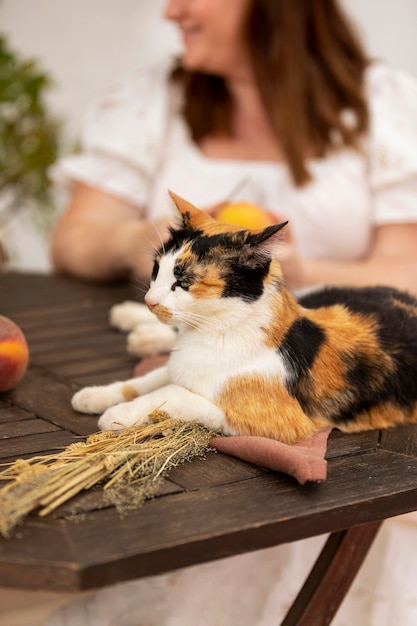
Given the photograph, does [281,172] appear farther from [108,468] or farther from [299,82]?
[108,468]

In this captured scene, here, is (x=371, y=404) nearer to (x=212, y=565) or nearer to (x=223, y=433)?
(x=223, y=433)

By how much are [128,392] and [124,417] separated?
130 mm

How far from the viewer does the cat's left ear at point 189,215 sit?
96 cm

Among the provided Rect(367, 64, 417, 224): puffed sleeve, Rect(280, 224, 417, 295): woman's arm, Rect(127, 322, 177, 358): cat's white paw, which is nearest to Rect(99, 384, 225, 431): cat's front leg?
Rect(127, 322, 177, 358): cat's white paw

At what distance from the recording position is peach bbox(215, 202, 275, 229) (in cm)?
135

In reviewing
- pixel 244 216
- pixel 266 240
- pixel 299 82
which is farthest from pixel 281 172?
pixel 266 240

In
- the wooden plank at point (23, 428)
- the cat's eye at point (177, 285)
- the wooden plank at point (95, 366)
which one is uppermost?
the cat's eye at point (177, 285)

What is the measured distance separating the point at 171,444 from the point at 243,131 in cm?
133

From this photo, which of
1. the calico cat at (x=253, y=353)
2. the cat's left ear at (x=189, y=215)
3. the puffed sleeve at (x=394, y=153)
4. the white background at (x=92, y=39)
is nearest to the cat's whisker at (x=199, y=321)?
the calico cat at (x=253, y=353)

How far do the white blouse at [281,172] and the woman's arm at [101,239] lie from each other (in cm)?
4

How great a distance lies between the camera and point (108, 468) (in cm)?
83

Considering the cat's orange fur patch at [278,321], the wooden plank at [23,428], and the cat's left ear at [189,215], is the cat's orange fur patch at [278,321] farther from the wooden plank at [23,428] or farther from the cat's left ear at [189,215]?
the wooden plank at [23,428]

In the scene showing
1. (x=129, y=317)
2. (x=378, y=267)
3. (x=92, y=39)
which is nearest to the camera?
(x=129, y=317)

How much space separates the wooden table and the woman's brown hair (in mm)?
963
